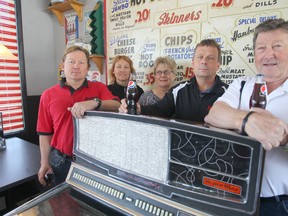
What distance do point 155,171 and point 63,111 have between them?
0.94 m

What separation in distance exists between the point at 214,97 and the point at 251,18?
0.73 metres

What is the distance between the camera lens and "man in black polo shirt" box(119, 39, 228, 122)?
4.77ft

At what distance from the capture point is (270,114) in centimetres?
67

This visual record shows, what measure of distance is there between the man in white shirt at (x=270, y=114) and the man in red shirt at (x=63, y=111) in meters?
0.75

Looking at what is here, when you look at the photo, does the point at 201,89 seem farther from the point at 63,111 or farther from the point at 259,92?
the point at 63,111

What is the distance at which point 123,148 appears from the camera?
2.91 feet

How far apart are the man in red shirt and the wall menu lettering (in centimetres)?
88

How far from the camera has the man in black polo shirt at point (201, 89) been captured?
145 centimetres

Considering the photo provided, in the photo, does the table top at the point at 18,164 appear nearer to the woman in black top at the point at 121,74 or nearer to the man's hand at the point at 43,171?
the man's hand at the point at 43,171

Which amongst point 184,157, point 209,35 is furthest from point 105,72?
point 184,157

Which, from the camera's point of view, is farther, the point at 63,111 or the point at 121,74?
the point at 121,74

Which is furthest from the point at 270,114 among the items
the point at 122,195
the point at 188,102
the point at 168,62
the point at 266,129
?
the point at 168,62

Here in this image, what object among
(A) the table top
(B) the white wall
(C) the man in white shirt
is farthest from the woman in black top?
(B) the white wall

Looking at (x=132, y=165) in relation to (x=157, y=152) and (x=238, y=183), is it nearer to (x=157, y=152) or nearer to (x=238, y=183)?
(x=157, y=152)
